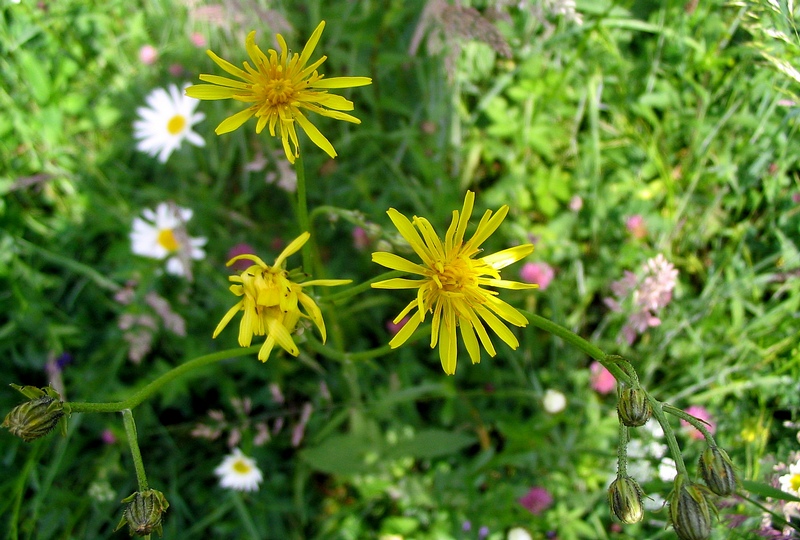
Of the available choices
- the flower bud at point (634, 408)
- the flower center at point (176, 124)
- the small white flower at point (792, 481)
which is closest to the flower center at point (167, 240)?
the flower center at point (176, 124)

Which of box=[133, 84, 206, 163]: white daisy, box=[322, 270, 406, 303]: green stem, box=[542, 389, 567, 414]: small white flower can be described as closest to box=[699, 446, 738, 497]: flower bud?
box=[322, 270, 406, 303]: green stem

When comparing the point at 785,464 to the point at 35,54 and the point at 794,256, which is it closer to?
the point at 794,256

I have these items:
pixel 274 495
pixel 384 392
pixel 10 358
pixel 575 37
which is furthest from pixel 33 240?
pixel 575 37

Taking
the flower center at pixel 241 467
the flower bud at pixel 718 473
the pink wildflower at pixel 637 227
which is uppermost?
the pink wildflower at pixel 637 227

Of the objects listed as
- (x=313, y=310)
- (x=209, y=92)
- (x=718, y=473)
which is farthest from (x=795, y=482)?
(x=209, y=92)

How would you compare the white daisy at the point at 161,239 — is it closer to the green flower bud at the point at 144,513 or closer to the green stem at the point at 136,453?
the green stem at the point at 136,453

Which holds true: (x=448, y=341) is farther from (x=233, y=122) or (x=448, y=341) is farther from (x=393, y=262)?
(x=233, y=122)
